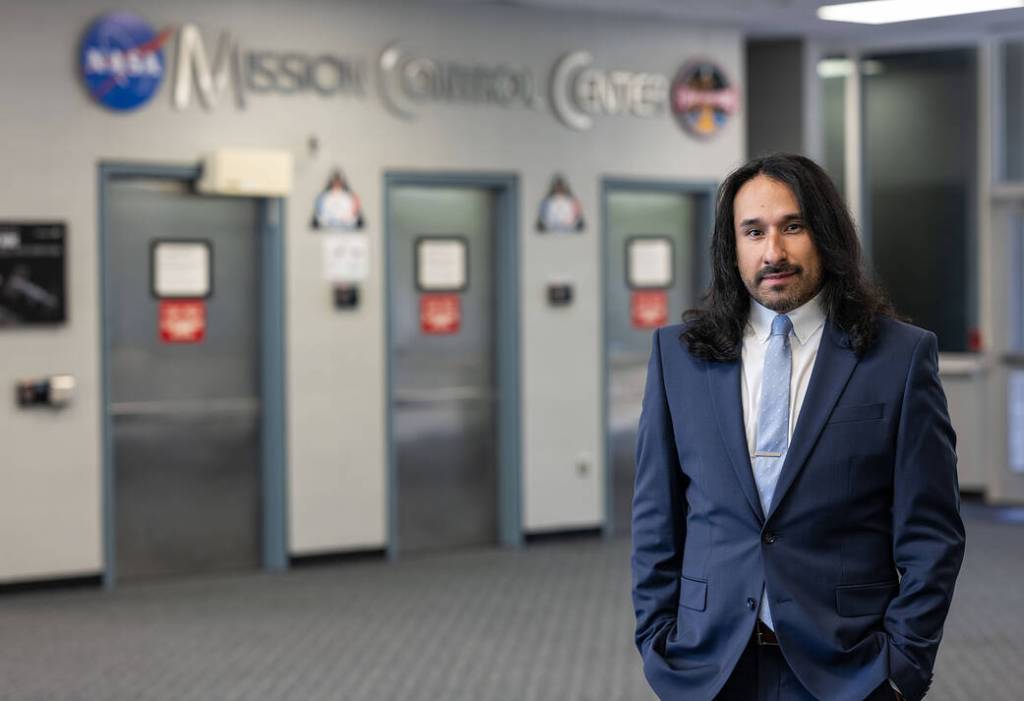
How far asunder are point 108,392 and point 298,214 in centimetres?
145

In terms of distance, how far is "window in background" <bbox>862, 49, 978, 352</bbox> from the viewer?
32.4ft

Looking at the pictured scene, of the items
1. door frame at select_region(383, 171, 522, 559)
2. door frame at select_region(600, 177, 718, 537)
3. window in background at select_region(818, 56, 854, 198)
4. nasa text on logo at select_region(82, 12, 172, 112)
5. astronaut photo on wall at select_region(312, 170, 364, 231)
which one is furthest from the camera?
window in background at select_region(818, 56, 854, 198)

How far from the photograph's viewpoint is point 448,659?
570cm

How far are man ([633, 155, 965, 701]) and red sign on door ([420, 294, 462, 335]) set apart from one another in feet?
19.6

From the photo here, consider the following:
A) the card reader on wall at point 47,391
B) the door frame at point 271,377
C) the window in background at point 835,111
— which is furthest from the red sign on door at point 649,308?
the card reader on wall at point 47,391

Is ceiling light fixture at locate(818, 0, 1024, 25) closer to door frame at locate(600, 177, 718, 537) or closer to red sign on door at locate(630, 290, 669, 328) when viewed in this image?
door frame at locate(600, 177, 718, 537)

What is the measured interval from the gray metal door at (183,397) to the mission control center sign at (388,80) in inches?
22.4

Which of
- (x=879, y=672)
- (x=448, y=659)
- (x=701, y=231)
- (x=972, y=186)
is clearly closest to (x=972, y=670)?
(x=448, y=659)

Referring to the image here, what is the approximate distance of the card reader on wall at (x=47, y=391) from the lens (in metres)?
7.04

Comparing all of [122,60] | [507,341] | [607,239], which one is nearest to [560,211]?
[607,239]

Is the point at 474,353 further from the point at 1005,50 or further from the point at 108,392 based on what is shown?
the point at 1005,50

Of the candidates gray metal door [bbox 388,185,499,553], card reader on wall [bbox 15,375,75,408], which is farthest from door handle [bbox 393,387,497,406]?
card reader on wall [bbox 15,375,75,408]

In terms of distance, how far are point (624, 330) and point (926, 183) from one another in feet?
9.10

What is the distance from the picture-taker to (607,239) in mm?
8844
